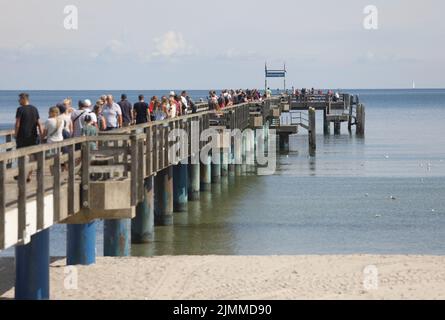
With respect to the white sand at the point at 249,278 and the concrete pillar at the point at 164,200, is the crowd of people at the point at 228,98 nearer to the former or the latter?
the concrete pillar at the point at 164,200

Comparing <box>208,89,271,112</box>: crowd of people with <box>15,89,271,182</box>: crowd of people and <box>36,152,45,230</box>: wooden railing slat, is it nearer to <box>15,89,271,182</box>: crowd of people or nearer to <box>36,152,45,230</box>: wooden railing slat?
<box>15,89,271,182</box>: crowd of people

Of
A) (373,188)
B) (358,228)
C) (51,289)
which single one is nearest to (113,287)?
(51,289)

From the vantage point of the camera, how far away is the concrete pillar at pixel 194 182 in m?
37.5

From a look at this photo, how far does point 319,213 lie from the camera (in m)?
36.2

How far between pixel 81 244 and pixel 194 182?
17.2 meters

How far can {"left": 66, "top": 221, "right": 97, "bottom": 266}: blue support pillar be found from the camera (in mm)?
20391

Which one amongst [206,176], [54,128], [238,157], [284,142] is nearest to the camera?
[54,128]

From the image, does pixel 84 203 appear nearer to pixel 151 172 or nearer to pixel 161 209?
pixel 151 172

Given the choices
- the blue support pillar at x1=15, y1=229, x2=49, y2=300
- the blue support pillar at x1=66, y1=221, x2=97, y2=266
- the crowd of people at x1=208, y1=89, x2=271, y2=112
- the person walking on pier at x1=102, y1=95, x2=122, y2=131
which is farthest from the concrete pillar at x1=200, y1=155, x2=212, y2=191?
the blue support pillar at x1=15, y1=229, x2=49, y2=300

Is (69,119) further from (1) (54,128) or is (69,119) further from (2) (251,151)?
(2) (251,151)

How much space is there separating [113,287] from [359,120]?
6780 cm

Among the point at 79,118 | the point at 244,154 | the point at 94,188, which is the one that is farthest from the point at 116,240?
the point at 244,154

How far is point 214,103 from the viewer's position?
132ft

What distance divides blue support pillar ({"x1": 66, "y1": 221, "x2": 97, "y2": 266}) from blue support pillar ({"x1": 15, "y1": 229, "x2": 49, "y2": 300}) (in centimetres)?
373
